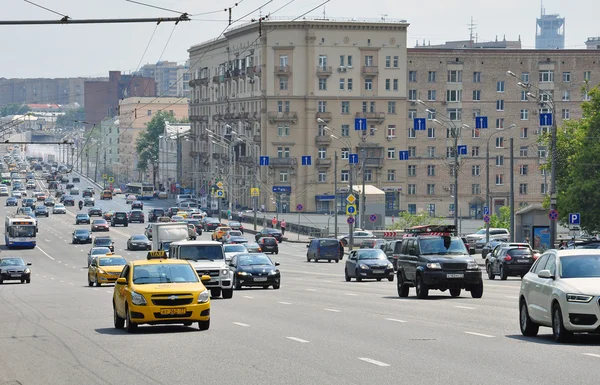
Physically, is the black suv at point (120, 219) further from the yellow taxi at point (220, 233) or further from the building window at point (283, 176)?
the yellow taxi at point (220, 233)

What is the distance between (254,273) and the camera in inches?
1500

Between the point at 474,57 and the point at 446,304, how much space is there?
100 metres

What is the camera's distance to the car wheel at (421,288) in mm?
30408

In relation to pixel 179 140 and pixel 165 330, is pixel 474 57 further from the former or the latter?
pixel 165 330

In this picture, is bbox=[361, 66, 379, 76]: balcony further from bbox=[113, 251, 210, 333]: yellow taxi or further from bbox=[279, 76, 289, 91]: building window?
bbox=[113, 251, 210, 333]: yellow taxi

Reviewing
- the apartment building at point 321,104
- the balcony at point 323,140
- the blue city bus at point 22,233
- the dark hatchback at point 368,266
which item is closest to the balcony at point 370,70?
the apartment building at point 321,104

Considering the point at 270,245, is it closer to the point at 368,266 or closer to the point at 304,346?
the point at 368,266

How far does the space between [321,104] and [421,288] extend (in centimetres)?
9532

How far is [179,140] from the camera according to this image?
566 ft

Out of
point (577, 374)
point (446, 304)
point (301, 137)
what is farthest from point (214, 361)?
point (301, 137)

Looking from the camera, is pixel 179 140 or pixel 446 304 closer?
pixel 446 304

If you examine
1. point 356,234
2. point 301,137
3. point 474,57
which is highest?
point 474,57

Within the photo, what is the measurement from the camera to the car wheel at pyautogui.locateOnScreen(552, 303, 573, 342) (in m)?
17.8

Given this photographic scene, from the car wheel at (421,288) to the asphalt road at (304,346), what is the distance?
337 millimetres
